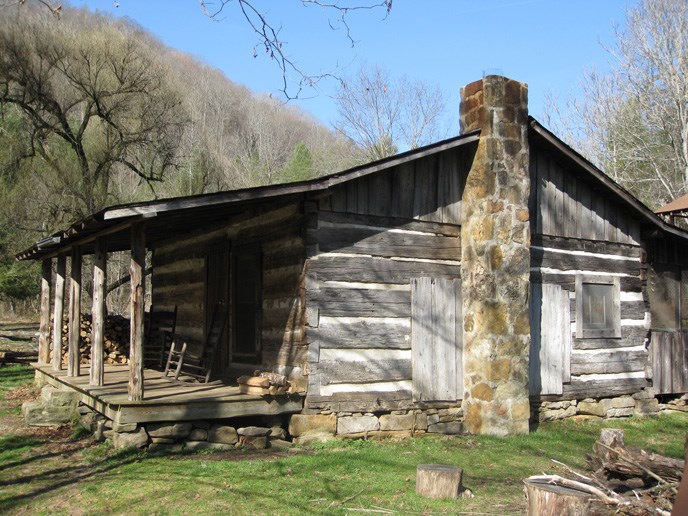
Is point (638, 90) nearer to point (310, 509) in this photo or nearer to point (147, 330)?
point (147, 330)

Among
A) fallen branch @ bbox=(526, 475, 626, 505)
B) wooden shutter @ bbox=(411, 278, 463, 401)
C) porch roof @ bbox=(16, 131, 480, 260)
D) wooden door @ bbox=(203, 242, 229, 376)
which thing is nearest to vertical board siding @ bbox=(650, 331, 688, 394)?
wooden shutter @ bbox=(411, 278, 463, 401)

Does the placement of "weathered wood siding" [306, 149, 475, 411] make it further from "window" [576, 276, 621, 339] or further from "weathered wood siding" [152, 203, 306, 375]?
"window" [576, 276, 621, 339]

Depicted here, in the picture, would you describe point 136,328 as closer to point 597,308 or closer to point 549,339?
point 549,339

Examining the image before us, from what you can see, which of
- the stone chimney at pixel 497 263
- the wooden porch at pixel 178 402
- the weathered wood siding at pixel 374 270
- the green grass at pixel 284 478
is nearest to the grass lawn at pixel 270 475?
the green grass at pixel 284 478

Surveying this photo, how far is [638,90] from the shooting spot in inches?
1065

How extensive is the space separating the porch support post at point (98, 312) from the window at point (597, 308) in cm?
783

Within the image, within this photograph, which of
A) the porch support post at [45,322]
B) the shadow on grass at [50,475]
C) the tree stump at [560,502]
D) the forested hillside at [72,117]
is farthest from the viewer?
the forested hillside at [72,117]

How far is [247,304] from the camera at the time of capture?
37.1ft

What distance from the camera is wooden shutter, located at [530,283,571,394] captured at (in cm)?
1142

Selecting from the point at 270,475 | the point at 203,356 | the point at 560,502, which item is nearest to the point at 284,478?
the point at 270,475

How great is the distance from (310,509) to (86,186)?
18.4 m

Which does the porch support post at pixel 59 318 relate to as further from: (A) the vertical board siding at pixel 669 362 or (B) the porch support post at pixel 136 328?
(A) the vertical board siding at pixel 669 362

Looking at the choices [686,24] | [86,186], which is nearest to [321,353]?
[86,186]

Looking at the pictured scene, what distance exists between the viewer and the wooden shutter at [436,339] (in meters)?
10.2
